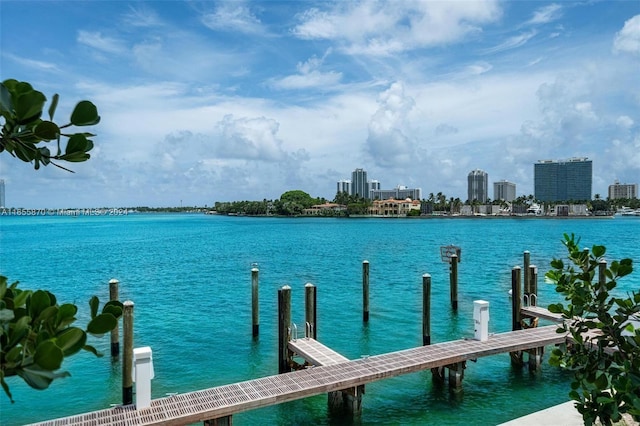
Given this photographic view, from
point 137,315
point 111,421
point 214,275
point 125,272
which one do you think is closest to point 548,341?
point 111,421

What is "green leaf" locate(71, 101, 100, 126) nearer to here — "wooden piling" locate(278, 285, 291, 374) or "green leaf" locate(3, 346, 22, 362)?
"green leaf" locate(3, 346, 22, 362)

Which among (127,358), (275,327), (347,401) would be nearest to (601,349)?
(347,401)

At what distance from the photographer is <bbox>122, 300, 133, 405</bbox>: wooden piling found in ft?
34.3

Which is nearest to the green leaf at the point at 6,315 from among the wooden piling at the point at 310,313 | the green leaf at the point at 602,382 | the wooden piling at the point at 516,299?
the green leaf at the point at 602,382

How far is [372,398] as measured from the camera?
11.3 meters

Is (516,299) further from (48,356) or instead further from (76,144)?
(48,356)

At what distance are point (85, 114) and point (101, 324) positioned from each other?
0.81 m

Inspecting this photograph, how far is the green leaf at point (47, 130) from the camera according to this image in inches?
67.8

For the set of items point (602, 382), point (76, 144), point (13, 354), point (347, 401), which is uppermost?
point (76, 144)

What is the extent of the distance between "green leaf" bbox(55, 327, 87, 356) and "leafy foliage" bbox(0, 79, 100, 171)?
77cm

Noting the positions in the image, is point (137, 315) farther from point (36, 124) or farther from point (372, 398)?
point (36, 124)

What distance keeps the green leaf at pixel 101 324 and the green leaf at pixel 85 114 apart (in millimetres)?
741

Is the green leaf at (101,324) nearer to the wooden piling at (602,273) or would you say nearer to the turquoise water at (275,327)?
the wooden piling at (602,273)

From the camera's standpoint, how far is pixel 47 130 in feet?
5.75
